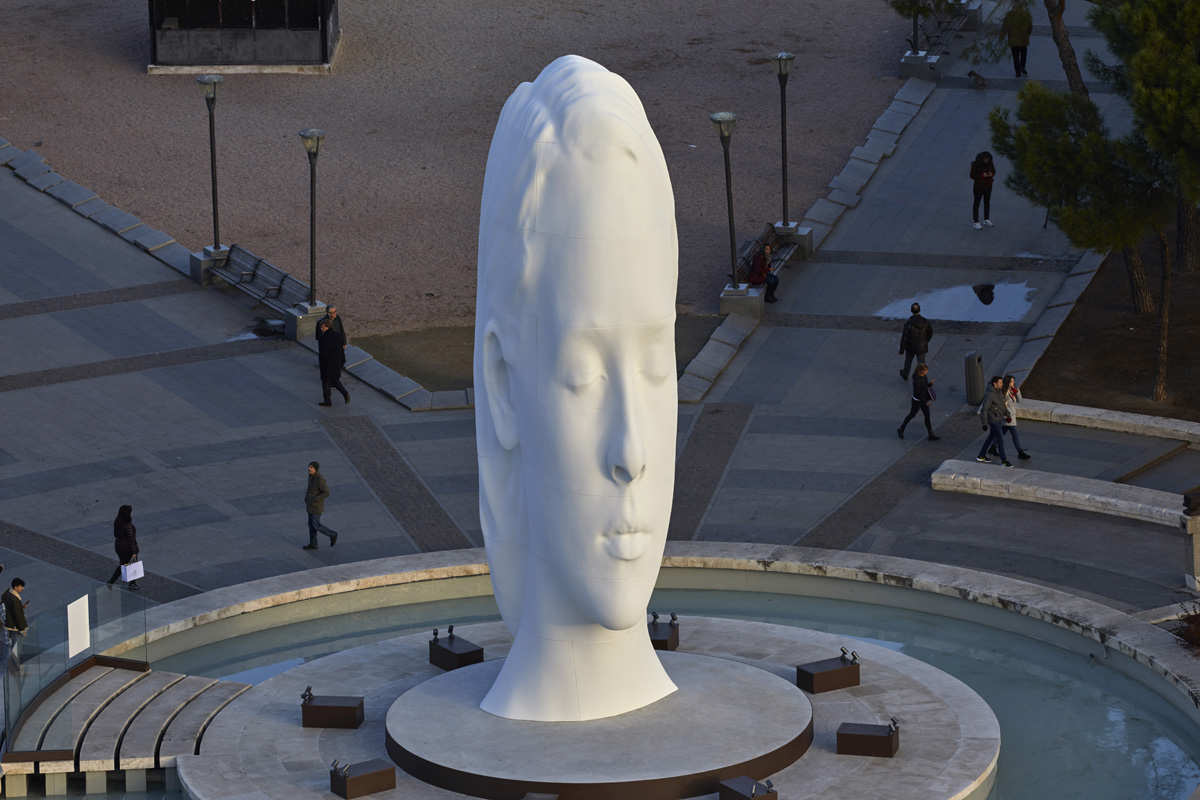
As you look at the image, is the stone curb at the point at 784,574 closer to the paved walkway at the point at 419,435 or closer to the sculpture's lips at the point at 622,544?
the paved walkway at the point at 419,435

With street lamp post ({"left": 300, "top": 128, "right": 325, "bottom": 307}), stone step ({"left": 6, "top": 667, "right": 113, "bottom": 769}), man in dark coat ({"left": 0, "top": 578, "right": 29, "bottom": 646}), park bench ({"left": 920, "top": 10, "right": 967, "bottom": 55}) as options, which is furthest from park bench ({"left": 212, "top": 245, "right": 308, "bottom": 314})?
park bench ({"left": 920, "top": 10, "right": 967, "bottom": 55})

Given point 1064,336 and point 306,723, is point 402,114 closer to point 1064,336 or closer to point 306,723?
point 1064,336

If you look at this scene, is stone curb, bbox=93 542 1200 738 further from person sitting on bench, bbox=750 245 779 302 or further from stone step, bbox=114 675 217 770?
person sitting on bench, bbox=750 245 779 302

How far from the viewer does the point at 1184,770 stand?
22156 millimetres

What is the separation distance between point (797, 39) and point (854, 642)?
3223 cm

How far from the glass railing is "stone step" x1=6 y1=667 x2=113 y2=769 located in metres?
0.02

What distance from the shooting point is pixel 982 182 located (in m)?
42.8

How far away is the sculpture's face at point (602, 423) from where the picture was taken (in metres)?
20.1

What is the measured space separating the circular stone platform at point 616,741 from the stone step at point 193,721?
2.22 meters

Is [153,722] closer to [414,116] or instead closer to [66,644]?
[66,644]

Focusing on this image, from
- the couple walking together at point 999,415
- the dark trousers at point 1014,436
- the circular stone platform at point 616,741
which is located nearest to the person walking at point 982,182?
the dark trousers at point 1014,436

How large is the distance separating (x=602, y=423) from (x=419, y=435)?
1429 cm

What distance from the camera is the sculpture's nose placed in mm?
20344

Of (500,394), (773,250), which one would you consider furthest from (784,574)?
(773,250)
